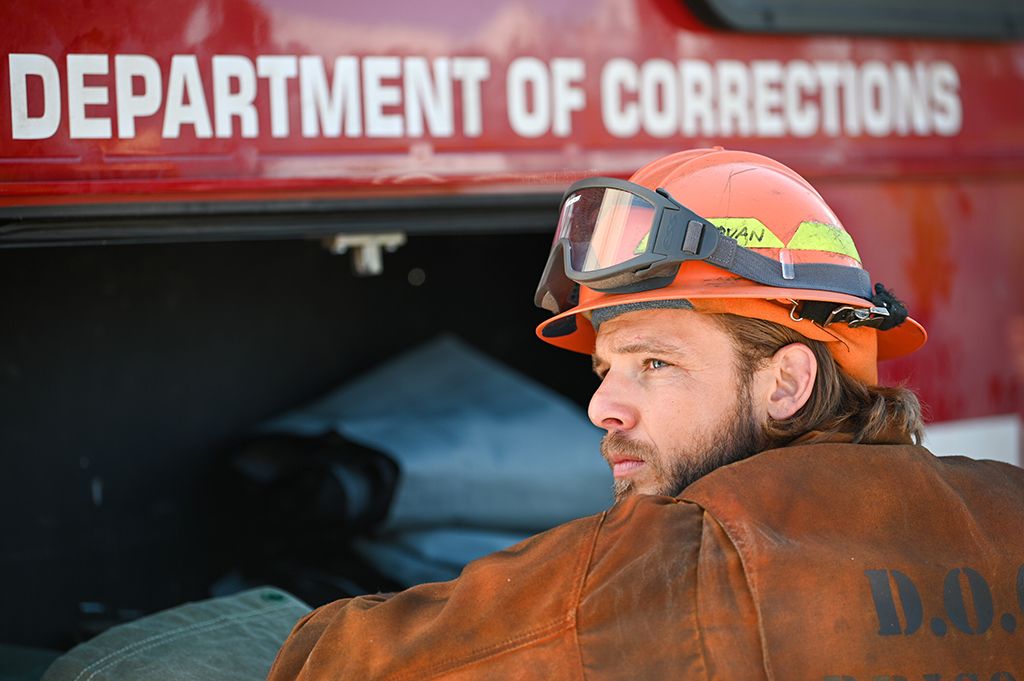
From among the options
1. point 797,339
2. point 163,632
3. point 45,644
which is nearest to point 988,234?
point 797,339

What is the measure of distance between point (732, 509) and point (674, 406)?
373mm

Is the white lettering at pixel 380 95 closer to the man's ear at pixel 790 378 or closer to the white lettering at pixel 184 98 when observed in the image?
the white lettering at pixel 184 98

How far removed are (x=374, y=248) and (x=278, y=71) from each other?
1.42ft

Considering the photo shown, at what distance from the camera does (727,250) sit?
1938mm

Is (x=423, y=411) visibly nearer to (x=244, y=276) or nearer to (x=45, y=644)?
(x=244, y=276)

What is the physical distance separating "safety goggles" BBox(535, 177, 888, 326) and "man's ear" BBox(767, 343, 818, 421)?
0.07m

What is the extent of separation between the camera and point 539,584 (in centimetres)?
163

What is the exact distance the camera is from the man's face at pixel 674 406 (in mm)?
1957

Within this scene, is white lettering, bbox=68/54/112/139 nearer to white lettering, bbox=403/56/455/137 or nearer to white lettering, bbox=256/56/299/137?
white lettering, bbox=256/56/299/137

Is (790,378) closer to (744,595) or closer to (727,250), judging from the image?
(727,250)

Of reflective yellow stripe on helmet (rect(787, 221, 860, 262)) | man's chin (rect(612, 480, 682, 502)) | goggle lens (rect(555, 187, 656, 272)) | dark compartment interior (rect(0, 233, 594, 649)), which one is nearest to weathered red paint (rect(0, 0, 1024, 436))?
goggle lens (rect(555, 187, 656, 272))

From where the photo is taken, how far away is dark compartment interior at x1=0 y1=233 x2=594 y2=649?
3.02 meters

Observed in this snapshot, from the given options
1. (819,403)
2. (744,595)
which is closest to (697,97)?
(819,403)

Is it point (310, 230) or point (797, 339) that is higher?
point (310, 230)
